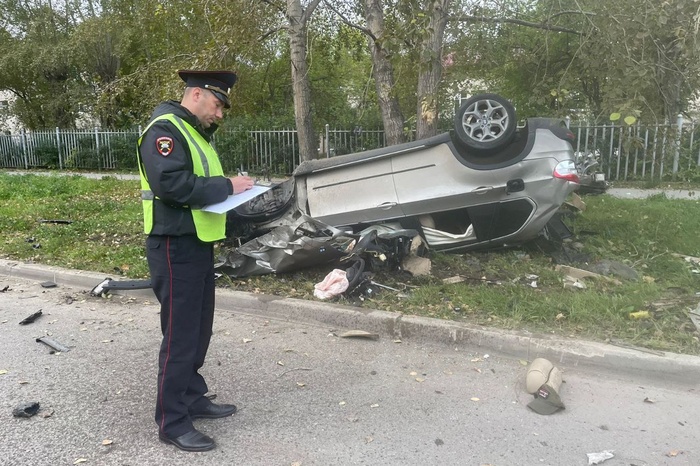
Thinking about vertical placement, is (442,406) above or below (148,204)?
below

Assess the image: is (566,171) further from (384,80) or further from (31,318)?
(31,318)

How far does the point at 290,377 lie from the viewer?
3967 mm

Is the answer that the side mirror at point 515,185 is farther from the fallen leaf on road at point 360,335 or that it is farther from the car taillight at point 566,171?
the fallen leaf on road at point 360,335

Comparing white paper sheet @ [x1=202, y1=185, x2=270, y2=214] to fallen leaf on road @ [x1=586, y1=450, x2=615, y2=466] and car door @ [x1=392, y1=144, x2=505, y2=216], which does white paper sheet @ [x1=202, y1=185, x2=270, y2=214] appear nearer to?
fallen leaf on road @ [x1=586, y1=450, x2=615, y2=466]

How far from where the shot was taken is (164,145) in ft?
9.29

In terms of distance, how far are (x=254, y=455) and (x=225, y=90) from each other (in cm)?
200

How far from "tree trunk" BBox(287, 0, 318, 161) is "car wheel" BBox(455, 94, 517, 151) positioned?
360 centimetres

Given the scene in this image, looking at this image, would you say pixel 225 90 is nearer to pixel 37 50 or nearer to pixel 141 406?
pixel 141 406

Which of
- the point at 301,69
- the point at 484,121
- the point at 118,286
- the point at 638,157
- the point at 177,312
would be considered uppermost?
the point at 301,69

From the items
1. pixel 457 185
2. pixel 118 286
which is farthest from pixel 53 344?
pixel 457 185

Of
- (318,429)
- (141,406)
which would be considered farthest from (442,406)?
(141,406)

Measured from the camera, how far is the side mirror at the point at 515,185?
5.57 metres

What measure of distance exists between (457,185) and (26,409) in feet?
13.7

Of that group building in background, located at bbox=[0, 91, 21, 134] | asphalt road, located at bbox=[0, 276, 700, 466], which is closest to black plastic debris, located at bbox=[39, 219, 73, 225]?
asphalt road, located at bbox=[0, 276, 700, 466]
